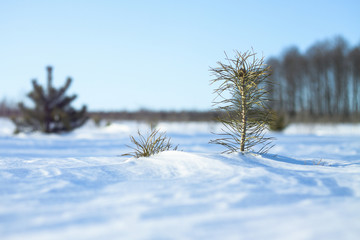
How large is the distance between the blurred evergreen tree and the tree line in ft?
61.5

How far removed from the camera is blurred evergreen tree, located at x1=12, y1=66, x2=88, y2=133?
40.6 feet

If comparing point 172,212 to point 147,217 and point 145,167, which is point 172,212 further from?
point 145,167

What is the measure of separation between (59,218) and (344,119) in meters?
26.6

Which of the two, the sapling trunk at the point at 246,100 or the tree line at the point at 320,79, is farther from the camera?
the tree line at the point at 320,79

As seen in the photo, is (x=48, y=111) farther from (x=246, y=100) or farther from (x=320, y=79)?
(x=320, y=79)

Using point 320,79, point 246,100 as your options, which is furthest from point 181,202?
point 320,79

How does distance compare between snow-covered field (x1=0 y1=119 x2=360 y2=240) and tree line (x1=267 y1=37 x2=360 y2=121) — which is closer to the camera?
snow-covered field (x1=0 y1=119 x2=360 y2=240)

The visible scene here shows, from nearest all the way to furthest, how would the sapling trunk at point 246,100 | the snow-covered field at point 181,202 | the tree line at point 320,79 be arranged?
1. the snow-covered field at point 181,202
2. the sapling trunk at point 246,100
3. the tree line at point 320,79

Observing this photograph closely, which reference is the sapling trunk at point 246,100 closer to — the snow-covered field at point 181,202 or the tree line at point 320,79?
the snow-covered field at point 181,202

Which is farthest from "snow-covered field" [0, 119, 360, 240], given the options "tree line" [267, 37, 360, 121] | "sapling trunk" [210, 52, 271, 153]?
"tree line" [267, 37, 360, 121]

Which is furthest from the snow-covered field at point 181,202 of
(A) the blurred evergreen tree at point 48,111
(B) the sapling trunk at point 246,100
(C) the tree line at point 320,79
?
(C) the tree line at point 320,79

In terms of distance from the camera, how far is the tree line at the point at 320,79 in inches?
995

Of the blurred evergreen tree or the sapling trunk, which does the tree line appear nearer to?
the blurred evergreen tree

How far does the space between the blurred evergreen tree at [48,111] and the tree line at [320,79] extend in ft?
61.5
